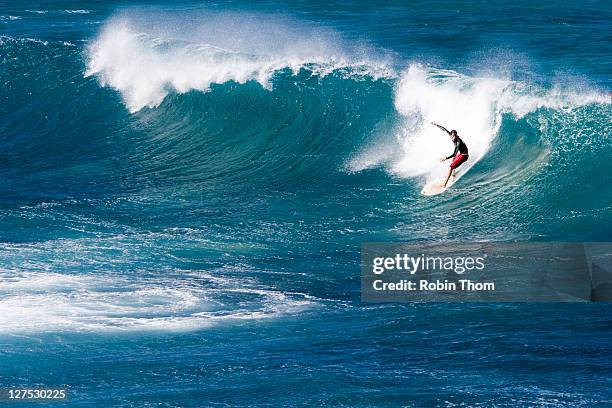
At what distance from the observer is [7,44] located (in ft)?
125

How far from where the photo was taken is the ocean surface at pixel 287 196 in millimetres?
16547

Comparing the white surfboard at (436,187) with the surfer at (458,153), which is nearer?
the surfer at (458,153)

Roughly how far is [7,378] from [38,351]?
78cm

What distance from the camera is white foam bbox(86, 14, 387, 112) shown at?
32.2m

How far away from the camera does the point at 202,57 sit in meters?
33.7

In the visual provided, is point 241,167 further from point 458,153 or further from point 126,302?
point 126,302

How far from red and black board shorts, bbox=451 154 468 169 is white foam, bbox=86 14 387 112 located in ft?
23.4

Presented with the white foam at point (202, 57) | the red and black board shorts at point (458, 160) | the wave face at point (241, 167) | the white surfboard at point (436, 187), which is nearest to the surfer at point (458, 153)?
the red and black board shorts at point (458, 160)

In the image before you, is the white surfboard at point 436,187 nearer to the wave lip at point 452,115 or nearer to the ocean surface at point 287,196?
the ocean surface at point 287,196

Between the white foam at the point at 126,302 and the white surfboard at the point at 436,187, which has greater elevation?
the white surfboard at the point at 436,187

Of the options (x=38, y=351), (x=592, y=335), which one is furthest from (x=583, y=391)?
(x=38, y=351)

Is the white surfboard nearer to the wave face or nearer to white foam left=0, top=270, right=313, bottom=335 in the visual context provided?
the wave face

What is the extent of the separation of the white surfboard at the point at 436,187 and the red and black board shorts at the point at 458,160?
1.90 feet

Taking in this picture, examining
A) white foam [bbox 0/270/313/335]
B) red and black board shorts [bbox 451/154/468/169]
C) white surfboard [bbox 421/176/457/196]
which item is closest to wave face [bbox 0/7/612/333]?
white foam [bbox 0/270/313/335]
